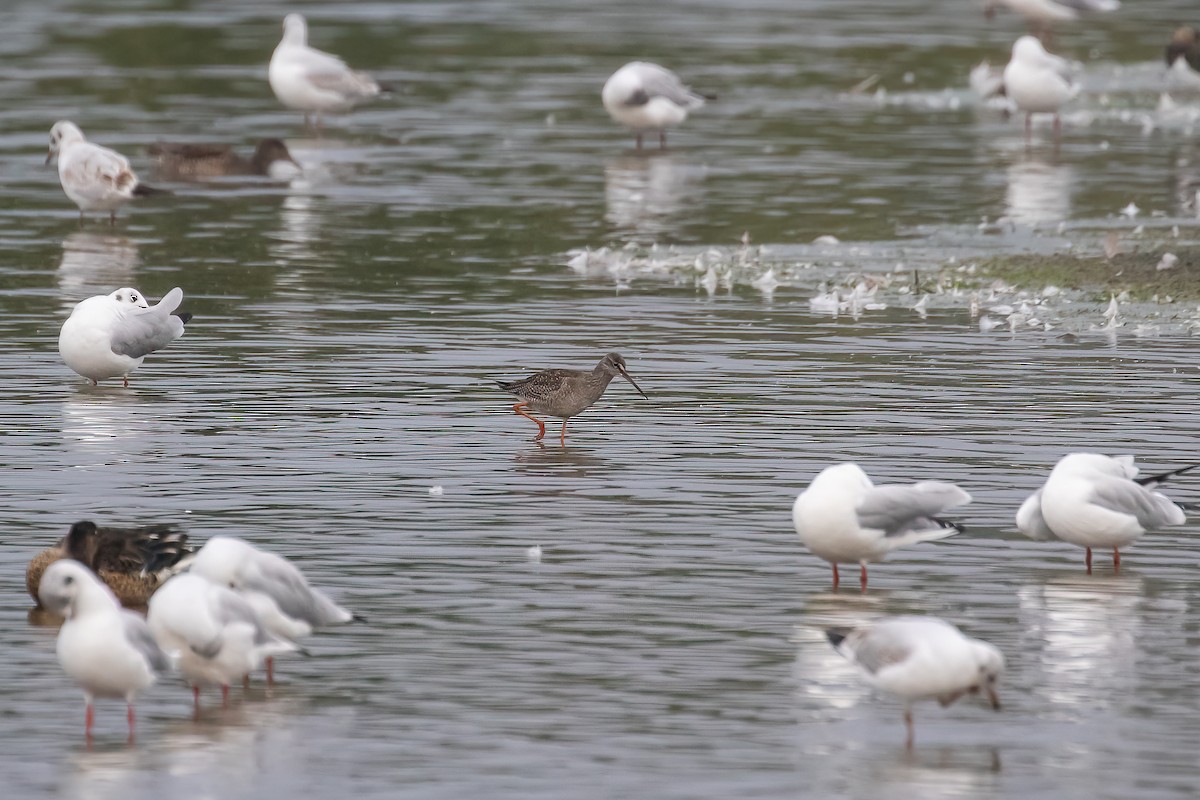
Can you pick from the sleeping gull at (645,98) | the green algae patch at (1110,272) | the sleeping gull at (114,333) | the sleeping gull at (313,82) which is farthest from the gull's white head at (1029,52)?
the sleeping gull at (114,333)

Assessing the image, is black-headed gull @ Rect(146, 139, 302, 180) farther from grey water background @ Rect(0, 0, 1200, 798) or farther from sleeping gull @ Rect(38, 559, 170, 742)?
sleeping gull @ Rect(38, 559, 170, 742)

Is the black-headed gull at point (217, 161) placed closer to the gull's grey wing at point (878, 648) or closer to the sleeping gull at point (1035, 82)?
the sleeping gull at point (1035, 82)

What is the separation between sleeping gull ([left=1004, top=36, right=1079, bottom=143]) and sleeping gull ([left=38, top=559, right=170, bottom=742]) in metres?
24.1

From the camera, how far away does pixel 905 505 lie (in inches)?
464

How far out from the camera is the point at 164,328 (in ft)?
57.7

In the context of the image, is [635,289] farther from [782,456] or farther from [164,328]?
[782,456]

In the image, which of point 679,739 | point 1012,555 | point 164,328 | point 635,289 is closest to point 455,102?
point 635,289

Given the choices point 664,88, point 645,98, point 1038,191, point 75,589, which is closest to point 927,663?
point 75,589

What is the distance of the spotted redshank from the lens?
1556 cm

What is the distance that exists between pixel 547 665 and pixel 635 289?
1140cm

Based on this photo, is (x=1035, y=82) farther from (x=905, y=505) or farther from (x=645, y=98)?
(x=905, y=505)

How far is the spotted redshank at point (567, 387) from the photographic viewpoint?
15.6m

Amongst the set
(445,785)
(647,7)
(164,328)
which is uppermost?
(647,7)

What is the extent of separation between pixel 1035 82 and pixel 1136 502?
67.5 ft
